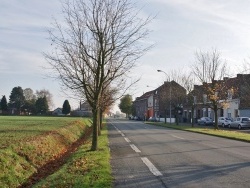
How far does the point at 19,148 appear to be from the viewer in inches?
550

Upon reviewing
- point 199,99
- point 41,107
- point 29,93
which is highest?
point 29,93

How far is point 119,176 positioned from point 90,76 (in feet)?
29.6

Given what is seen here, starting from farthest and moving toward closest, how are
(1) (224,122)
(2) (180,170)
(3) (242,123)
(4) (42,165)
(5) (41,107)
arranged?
(5) (41,107) < (1) (224,122) < (3) (242,123) < (4) (42,165) < (2) (180,170)

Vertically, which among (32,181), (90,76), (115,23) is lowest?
(32,181)

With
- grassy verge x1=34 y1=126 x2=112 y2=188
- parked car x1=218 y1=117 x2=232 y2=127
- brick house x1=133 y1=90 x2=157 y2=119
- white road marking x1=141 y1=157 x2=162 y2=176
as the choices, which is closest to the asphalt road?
white road marking x1=141 y1=157 x2=162 y2=176

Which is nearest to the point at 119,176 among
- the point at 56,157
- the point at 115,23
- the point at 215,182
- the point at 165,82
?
the point at 215,182

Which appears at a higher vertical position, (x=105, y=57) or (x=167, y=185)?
(x=105, y=57)

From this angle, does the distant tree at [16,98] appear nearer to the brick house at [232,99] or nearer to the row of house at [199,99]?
the brick house at [232,99]

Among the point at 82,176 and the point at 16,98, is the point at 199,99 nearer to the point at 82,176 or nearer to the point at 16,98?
the point at 82,176

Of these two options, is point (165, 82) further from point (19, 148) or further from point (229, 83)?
point (19, 148)

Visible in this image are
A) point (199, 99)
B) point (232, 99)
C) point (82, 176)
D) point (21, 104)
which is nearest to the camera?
point (82, 176)

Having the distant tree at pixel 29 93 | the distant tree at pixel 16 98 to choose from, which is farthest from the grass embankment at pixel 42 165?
the distant tree at pixel 29 93

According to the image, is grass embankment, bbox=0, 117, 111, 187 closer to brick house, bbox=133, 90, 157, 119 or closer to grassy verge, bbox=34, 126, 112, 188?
grassy verge, bbox=34, 126, 112, 188

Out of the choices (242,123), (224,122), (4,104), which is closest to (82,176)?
(242,123)
